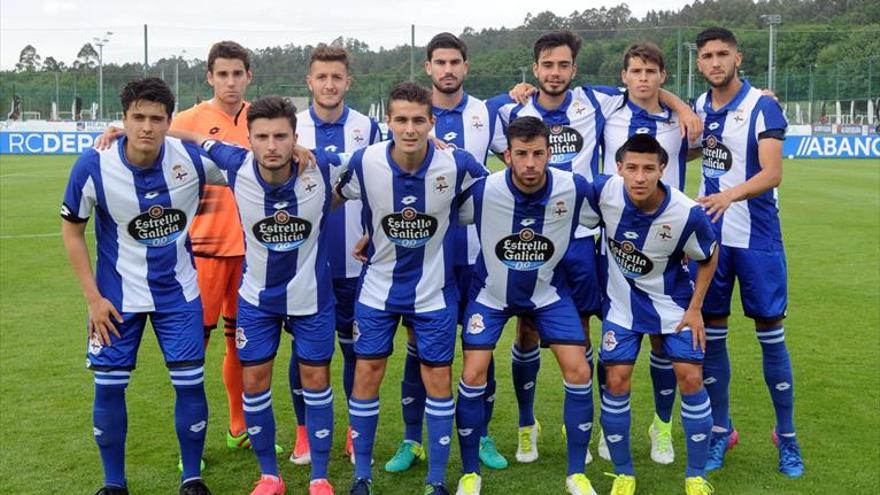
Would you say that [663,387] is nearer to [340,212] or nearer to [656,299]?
[656,299]

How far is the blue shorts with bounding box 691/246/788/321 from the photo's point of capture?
4.74 metres

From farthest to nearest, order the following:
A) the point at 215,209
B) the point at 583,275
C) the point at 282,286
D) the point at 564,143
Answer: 1. the point at 215,209
2. the point at 564,143
3. the point at 583,275
4. the point at 282,286

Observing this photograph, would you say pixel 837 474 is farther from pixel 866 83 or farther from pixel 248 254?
pixel 866 83

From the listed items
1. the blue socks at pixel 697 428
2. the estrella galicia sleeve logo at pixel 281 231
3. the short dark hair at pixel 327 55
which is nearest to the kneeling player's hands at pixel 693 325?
the blue socks at pixel 697 428

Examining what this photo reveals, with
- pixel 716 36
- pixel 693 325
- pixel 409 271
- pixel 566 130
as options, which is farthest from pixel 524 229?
pixel 716 36

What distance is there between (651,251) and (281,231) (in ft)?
6.06

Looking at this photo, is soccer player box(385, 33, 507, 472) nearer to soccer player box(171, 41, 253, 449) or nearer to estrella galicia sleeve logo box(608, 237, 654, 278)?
estrella galicia sleeve logo box(608, 237, 654, 278)

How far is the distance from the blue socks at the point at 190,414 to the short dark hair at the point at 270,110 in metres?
1.27

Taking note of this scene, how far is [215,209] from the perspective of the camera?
4.98 m

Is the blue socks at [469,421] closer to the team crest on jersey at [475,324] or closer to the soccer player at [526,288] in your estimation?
the soccer player at [526,288]

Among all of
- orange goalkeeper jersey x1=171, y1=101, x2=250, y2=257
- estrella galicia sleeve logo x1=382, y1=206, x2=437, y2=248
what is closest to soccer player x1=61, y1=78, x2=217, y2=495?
orange goalkeeper jersey x1=171, y1=101, x2=250, y2=257

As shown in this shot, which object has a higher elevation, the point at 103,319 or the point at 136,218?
the point at 136,218

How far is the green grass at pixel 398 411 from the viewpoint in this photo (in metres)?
4.61

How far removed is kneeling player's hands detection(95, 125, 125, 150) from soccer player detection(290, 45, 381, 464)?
3.35 ft
